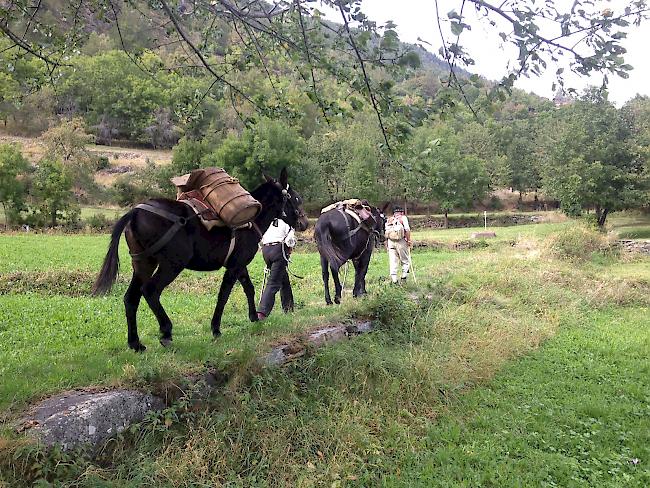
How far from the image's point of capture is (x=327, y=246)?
10.1 meters

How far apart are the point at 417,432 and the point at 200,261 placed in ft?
11.5

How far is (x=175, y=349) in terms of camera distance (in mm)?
5895

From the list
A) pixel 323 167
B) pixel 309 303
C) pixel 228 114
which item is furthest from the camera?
pixel 228 114

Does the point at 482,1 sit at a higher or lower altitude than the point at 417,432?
higher

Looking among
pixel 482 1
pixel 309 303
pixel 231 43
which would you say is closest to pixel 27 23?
pixel 231 43

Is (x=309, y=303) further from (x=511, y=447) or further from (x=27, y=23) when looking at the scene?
(x=27, y=23)

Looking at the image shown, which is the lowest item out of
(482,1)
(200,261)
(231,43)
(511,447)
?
(511,447)

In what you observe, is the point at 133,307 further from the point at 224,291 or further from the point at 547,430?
the point at 547,430

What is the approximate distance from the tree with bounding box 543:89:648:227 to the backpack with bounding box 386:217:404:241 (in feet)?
79.2

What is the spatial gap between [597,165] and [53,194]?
126ft

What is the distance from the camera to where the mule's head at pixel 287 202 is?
696 cm

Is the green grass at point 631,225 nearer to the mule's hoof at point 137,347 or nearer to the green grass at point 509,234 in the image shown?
the green grass at point 509,234

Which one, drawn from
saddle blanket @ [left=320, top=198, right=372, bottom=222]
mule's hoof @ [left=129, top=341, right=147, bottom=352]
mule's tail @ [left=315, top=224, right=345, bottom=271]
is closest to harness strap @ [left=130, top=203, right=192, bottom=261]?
mule's hoof @ [left=129, top=341, right=147, bottom=352]

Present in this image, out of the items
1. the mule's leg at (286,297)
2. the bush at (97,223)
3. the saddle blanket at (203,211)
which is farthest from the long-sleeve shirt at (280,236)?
the bush at (97,223)
